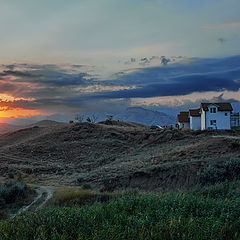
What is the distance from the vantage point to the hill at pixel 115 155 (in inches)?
1024

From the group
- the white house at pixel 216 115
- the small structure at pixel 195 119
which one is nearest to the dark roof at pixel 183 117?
the small structure at pixel 195 119

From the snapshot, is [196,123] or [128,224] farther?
[196,123]

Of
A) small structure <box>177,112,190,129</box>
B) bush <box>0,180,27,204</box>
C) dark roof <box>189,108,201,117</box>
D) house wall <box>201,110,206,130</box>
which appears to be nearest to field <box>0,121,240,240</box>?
bush <box>0,180,27,204</box>

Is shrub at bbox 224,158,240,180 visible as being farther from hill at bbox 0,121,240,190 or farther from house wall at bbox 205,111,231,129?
house wall at bbox 205,111,231,129

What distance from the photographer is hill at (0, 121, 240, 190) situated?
2601 cm

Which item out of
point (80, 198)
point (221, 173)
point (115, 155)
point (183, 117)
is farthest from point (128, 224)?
point (183, 117)

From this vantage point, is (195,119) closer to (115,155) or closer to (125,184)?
(115,155)

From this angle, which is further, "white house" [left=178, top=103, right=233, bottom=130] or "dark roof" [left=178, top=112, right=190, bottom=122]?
"dark roof" [left=178, top=112, right=190, bottom=122]

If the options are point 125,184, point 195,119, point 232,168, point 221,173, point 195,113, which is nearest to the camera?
point 221,173

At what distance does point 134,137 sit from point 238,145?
24444mm

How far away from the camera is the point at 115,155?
4328cm

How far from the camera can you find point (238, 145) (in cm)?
3117

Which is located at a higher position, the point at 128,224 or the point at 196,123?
the point at 128,224

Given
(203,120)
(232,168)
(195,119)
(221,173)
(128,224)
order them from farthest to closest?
(195,119) < (203,120) < (232,168) < (221,173) < (128,224)
